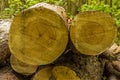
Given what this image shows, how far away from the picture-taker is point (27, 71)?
4.63 meters

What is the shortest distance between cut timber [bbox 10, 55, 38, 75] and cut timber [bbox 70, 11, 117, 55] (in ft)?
2.85

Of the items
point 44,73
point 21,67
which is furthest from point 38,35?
point 21,67

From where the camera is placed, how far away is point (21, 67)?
15.4 ft

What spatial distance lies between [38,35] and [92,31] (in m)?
0.79

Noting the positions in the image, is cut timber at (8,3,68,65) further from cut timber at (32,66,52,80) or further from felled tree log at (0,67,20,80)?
felled tree log at (0,67,20,80)

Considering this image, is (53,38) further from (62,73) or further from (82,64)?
(82,64)

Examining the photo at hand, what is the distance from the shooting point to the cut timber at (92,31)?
162 inches

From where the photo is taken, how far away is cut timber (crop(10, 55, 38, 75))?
4604mm

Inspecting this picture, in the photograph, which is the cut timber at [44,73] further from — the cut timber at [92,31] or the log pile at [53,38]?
the cut timber at [92,31]

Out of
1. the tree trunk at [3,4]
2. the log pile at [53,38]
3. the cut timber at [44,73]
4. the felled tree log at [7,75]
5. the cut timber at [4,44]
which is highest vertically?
the log pile at [53,38]

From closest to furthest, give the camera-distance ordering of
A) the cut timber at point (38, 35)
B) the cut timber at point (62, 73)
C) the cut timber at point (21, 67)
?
1. the cut timber at point (38, 35)
2. the cut timber at point (62, 73)
3. the cut timber at point (21, 67)

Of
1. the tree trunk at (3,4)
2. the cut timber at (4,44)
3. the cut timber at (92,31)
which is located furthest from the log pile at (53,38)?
the tree trunk at (3,4)

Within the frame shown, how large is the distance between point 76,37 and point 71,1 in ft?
28.1

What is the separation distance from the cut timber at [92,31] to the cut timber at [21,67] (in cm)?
87
